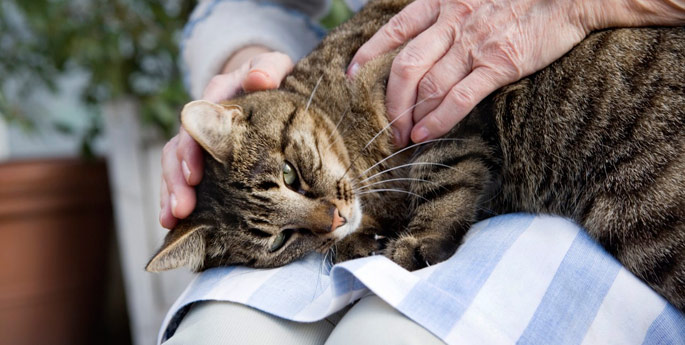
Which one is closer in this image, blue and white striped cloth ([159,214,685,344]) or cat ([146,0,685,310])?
blue and white striped cloth ([159,214,685,344])

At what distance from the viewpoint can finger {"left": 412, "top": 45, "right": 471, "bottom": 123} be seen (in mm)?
1088

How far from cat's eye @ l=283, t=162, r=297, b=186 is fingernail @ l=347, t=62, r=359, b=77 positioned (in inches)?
10.6

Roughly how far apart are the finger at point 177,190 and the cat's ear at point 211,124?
4.3 inches

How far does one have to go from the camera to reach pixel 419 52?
1.09 meters

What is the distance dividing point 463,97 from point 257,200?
1.50ft

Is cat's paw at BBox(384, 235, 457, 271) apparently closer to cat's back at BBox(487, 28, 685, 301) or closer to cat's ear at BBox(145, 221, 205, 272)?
cat's back at BBox(487, 28, 685, 301)

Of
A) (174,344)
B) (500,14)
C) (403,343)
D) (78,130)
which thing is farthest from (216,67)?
(78,130)

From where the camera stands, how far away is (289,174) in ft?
3.55

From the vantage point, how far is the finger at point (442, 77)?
1088 millimetres

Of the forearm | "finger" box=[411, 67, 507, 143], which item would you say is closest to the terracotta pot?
"finger" box=[411, 67, 507, 143]

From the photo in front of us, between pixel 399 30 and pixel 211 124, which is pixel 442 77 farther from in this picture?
pixel 211 124

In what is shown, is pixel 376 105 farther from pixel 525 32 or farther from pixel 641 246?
pixel 641 246

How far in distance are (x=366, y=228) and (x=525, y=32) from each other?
20.5 inches

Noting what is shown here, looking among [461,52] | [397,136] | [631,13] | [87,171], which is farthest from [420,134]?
[87,171]
